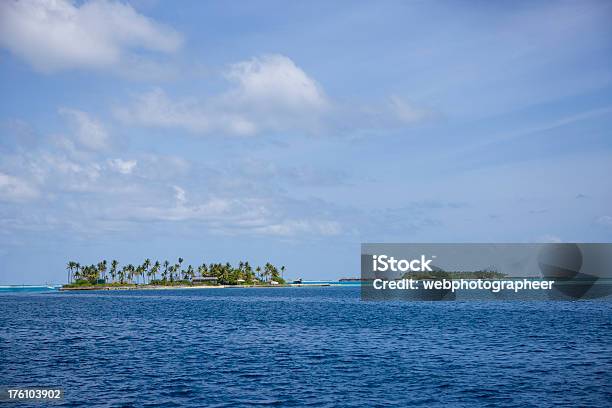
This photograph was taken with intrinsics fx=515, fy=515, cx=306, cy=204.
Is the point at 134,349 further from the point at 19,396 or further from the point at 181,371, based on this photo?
the point at 19,396

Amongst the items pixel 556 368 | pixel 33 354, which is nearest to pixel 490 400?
pixel 556 368

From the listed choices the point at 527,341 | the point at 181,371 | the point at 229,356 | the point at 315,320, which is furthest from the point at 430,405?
the point at 315,320

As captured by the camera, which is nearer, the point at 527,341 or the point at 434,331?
the point at 527,341

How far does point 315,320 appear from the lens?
105 metres

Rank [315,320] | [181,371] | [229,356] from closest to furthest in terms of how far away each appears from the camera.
A: [181,371]
[229,356]
[315,320]

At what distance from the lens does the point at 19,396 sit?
38.3m

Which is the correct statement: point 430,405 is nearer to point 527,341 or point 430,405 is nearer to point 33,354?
point 527,341

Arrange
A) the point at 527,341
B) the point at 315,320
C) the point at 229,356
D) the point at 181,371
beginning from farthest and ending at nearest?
1. the point at 315,320
2. the point at 527,341
3. the point at 229,356
4. the point at 181,371

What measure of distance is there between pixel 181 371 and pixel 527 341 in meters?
46.4

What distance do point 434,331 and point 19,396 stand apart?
200 feet

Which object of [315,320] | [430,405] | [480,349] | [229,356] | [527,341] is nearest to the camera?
[430,405]

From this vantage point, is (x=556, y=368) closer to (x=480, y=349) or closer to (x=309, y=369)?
(x=480, y=349)

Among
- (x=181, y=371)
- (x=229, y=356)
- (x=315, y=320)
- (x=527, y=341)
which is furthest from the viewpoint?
(x=315, y=320)

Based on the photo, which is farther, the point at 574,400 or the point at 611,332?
the point at 611,332
